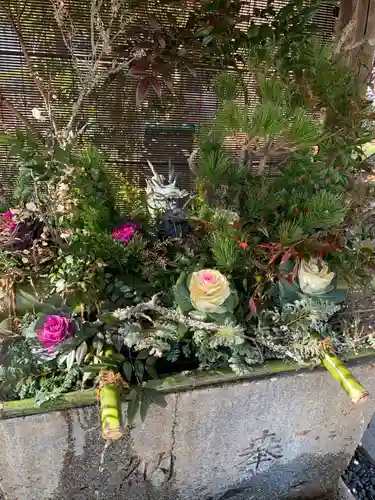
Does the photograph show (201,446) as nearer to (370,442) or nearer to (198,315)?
(198,315)

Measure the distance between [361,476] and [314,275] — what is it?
865 mm

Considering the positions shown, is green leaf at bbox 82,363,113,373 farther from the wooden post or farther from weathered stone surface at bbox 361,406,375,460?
the wooden post

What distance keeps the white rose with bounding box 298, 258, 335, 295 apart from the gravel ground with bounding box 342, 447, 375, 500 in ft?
2.60

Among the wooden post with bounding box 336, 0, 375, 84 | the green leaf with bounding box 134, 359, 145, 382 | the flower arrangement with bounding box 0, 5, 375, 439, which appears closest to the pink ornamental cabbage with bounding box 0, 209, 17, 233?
the flower arrangement with bounding box 0, 5, 375, 439

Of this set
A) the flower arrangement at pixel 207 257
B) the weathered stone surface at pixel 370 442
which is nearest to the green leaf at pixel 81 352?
the flower arrangement at pixel 207 257

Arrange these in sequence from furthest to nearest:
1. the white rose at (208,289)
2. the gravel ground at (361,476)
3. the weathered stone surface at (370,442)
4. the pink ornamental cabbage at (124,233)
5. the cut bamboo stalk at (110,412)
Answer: the weathered stone surface at (370,442)
the gravel ground at (361,476)
the pink ornamental cabbage at (124,233)
the white rose at (208,289)
the cut bamboo stalk at (110,412)

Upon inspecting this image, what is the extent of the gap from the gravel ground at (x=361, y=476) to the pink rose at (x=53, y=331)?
110cm

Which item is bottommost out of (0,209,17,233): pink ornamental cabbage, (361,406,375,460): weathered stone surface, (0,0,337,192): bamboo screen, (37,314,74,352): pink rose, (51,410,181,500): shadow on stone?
(361,406,375,460): weathered stone surface

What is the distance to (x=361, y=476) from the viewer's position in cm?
142

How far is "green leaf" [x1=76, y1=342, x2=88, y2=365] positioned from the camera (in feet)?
3.21

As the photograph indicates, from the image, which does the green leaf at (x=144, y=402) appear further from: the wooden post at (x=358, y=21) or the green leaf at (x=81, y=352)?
the wooden post at (x=358, y=21)

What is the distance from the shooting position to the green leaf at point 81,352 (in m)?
0.98

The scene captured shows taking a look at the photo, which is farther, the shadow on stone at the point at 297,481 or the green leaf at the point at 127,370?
the shadow on stone at the point at 297,481

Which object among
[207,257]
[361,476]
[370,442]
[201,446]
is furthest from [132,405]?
[370,442]
